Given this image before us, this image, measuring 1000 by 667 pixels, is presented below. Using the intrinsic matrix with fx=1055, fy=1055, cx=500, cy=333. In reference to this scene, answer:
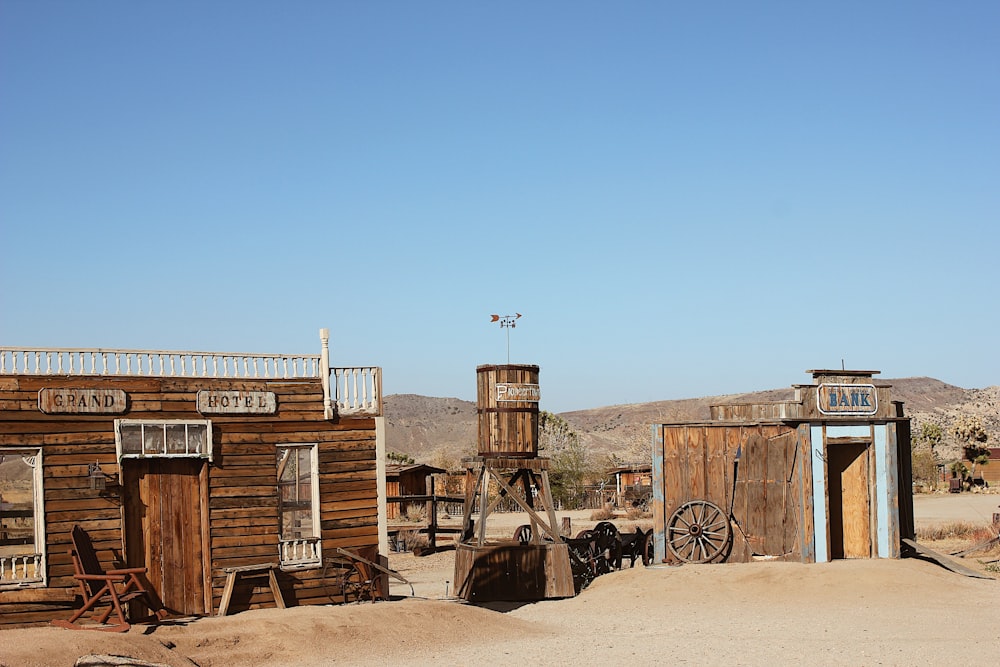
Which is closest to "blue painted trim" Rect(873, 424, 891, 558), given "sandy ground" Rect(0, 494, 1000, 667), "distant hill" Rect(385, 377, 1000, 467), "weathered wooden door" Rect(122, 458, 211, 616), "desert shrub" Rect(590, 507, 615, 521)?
"sandy ground" Rect(0, 494, 1000, 667)

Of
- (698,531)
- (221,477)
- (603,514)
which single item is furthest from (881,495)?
(603,514)

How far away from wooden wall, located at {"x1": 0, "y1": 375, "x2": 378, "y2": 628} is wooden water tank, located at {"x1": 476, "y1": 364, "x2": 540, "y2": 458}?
135 inches

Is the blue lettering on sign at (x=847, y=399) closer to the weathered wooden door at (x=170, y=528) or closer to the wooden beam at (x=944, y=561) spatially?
the wooden beam at (x=944, y=561)

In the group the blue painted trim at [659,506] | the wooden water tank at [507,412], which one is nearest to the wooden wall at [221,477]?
the wooden water tank at [507,412]

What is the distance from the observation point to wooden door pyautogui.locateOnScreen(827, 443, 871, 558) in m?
22.1

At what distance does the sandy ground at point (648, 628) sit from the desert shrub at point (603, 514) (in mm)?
23289

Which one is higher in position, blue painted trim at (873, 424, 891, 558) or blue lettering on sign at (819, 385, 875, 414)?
blue lettering on sign at (819, 385, 875, 414)

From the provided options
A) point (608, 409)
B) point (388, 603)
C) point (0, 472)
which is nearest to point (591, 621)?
point (388, 603)

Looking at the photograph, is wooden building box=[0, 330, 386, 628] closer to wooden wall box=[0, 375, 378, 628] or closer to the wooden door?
wooden wall box=[0, 375, 378, 628]

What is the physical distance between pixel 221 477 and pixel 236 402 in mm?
1208

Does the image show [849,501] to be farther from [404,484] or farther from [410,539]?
[404,484]

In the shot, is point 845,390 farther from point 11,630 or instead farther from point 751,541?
point 11,630

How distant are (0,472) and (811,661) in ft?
257

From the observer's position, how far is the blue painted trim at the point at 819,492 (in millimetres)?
21062
